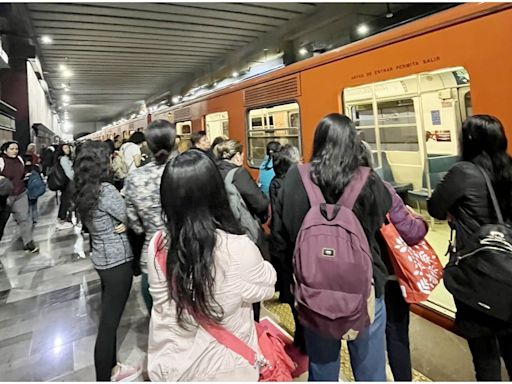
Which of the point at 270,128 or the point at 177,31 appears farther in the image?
the point at 177,31

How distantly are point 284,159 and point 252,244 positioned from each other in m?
1.68

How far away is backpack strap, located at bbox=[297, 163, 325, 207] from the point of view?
127 centimetres

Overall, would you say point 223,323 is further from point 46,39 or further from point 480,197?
point 46,39

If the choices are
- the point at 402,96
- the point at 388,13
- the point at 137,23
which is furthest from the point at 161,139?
the point at 137,23

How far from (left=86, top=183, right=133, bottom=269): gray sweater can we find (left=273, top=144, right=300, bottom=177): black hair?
4.03 ft

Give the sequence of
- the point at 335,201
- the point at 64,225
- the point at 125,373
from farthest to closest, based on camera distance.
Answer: the point at 64,225 < the point at 125,373 < the point at 335,201

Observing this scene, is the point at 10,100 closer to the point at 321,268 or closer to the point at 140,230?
the point at 140,230

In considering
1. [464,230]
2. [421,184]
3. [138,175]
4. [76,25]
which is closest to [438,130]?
[421,184]

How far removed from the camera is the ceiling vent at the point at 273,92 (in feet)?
11.7

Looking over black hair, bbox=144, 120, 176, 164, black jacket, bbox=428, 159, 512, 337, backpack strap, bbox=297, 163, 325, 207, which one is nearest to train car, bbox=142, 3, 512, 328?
black jacket, bbox=428, 159, 512, 337

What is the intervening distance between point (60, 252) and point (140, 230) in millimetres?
4108

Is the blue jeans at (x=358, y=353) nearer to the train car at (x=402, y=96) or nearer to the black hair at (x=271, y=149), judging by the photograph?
the train car at (x=402, y=96)

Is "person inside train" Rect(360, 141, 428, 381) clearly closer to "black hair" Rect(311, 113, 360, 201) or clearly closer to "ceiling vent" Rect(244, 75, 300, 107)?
"black hair" Rect(311, 113, 360, 201)

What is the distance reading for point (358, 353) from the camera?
1394 millimetres
